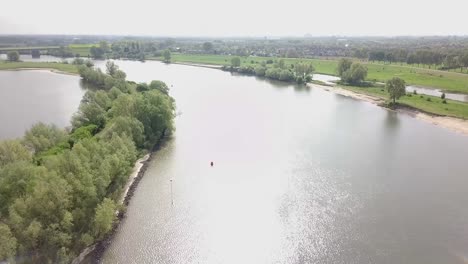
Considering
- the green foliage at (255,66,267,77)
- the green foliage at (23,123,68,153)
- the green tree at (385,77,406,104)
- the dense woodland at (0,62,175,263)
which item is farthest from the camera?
the green foliage at (255,66,267,77)

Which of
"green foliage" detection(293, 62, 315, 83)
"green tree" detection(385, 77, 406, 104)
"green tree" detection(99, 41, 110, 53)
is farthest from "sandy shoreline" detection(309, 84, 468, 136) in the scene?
"green tree" detection(99, 41, 110, 53)

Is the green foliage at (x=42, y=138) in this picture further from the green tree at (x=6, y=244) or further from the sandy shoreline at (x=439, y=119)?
the sandy shoreline at (x=439, y=119)

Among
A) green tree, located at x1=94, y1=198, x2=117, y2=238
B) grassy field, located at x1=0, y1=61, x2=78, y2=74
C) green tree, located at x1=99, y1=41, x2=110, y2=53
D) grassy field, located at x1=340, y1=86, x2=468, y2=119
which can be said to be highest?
green tree, located at x1=99, y1=41, x2=110, y2=53

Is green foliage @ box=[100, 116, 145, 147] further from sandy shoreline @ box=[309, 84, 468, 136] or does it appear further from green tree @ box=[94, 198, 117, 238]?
sandy shoreline @ box=[309, 84, 468, 136]

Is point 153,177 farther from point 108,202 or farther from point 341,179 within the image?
point 341,179

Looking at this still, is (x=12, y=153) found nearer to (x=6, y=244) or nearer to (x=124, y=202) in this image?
(x=124, y=202)

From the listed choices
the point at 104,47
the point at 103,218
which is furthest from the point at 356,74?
the point at 104,47
